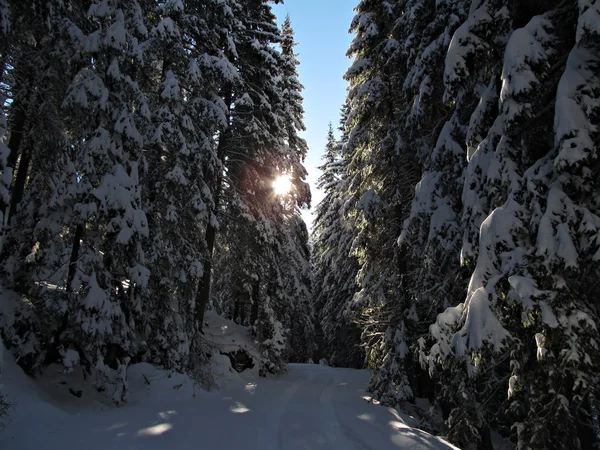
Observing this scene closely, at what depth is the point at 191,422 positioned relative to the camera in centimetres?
777

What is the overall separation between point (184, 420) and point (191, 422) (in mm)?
174

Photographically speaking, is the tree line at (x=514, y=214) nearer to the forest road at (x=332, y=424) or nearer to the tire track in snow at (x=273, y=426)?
the forest road at (x=332, y=424)

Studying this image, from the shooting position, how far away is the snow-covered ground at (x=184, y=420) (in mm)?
6031

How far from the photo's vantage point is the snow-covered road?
19.7 feet

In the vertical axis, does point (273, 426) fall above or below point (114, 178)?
below

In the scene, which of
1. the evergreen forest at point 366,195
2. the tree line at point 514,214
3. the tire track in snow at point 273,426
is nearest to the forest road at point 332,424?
the tire track in snow at point 273,426

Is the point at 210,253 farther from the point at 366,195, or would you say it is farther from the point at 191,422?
the point at 191,422

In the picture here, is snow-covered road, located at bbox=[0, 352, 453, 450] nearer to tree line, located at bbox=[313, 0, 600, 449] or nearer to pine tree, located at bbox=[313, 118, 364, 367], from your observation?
tree line, located at bbox=[313, 0, 600, 449]

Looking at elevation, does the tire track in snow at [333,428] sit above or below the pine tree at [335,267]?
below

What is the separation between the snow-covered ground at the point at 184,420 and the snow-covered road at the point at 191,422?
0.6 inches

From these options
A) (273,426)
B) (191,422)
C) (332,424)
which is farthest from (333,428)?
(191,422)

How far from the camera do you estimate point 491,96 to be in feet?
20.4

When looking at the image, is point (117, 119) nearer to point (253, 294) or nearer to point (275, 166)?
point (275, 166)

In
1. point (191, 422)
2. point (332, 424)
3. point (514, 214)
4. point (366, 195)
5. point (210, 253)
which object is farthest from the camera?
point (210, 253)
